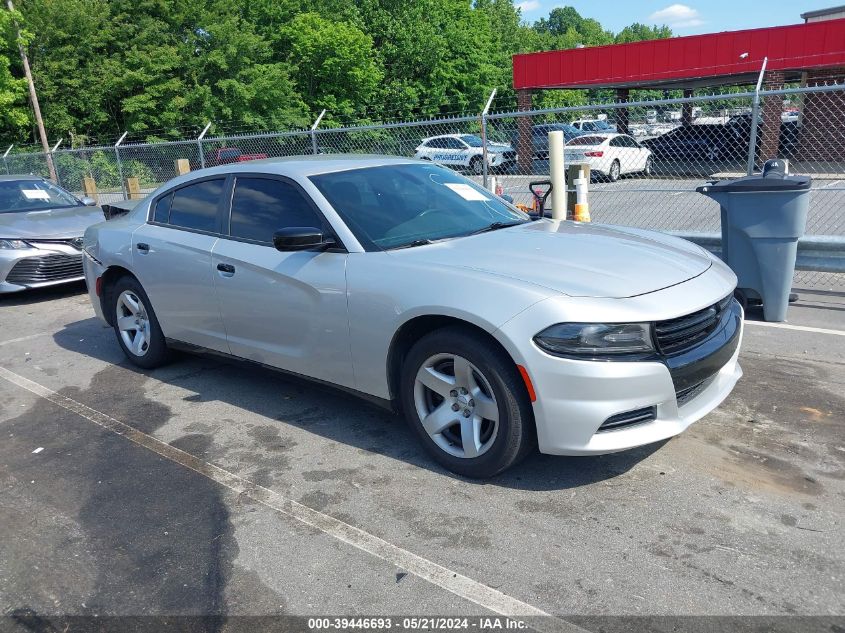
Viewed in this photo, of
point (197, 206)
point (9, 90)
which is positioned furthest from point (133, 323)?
point (9, 90)

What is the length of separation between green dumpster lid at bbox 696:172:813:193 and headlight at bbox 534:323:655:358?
3338mm

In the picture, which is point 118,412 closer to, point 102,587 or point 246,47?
point 102,587

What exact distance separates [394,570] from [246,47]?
1473 inches

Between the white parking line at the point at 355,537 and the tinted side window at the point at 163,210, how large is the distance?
1.51 metres

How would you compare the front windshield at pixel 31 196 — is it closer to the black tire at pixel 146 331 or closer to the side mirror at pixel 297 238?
the black tire at pixel 146 331

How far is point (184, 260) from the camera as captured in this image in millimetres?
4945

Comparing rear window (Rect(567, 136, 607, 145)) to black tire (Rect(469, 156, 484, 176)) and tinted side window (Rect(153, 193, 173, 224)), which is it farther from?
tinted side window (Rect(153, 193, 173, 224))

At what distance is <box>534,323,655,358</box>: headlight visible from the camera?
3.16 meters

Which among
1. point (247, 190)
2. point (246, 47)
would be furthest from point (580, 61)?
point (247, 190)

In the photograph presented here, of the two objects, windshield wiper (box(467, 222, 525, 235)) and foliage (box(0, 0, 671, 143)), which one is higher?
foliage (box(0, 0, 671, 143))

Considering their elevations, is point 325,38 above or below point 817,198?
above

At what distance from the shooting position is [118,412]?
4.89m

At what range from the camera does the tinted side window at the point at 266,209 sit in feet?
14.2

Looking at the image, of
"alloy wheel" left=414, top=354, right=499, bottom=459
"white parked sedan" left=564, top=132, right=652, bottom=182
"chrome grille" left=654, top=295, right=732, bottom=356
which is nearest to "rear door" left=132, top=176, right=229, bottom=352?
"alloy wheel" left=414, top=354, right=499, bottom=459
